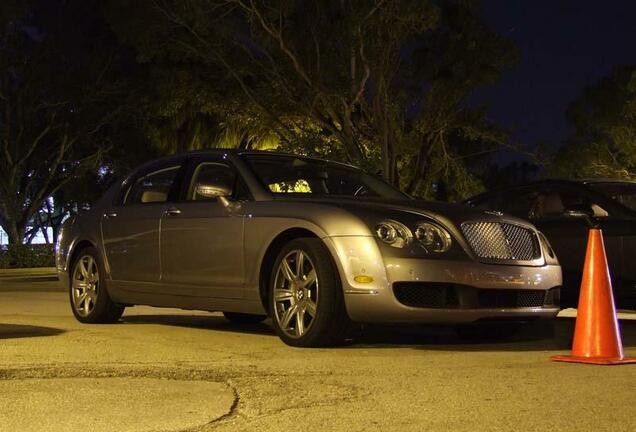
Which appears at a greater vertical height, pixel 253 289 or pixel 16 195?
pixel 16 195

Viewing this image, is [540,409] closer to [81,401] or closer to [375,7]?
[81,401]

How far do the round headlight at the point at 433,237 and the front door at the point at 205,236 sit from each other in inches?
59.7

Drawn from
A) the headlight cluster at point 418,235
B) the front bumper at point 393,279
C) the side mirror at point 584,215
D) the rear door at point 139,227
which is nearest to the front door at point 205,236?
the rear door at point 139,227

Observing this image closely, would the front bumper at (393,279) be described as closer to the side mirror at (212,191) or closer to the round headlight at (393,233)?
the round headlight at (393,233)

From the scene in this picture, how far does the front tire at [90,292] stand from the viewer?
9.15m

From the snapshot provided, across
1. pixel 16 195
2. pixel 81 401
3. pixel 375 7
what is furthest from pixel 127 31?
pixel 81 401

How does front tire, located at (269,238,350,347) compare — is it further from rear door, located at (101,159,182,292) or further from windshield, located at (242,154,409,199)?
rear door, located at (101,159,182,292)

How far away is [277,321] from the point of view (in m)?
7.32

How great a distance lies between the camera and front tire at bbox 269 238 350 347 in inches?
272

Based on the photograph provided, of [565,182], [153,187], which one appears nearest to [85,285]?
[153,187]

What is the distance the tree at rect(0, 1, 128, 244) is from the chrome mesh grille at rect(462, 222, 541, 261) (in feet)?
91.2

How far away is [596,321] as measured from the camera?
6.45 m

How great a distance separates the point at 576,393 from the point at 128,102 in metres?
29.8

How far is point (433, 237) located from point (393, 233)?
31cm
